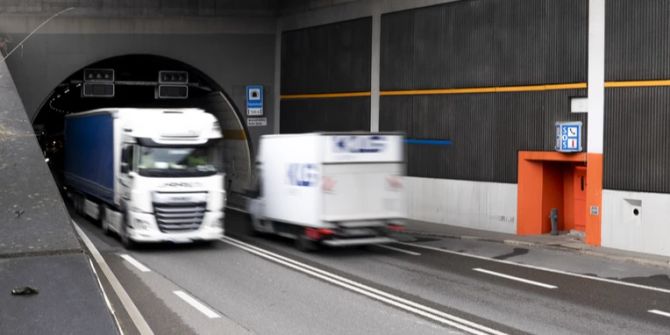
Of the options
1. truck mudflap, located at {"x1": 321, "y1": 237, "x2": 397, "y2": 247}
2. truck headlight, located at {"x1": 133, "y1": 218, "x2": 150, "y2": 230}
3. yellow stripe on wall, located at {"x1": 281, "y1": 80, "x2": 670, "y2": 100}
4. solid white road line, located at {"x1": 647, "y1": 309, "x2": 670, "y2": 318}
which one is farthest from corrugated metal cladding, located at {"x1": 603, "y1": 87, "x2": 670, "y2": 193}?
truck headlight, located at {"x1": 133, "y1": 218, "x2": 150, "y2": 230}

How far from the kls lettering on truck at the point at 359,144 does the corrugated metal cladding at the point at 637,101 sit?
233 inches

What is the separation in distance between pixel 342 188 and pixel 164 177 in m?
4.18

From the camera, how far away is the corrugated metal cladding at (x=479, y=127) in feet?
67.0

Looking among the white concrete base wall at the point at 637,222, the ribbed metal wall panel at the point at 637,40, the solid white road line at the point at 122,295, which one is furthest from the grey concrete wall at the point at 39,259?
the ribbed metal wall panel at the point at 637,40

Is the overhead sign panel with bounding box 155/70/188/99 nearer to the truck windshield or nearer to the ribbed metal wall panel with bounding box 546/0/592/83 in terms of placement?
the truck windshield

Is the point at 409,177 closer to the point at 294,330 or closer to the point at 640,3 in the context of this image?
the point at 640,3

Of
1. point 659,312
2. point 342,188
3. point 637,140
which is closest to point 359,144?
point 342,188

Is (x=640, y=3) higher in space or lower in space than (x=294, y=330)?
higher

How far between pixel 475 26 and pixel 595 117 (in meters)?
5.35

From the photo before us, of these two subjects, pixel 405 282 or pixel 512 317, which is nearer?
pixel 512 317

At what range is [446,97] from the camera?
23547 mm

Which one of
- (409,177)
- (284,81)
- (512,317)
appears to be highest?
(284,81)

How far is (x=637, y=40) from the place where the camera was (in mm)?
17938

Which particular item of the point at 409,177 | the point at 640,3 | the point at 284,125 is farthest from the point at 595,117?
the point at 284,125
